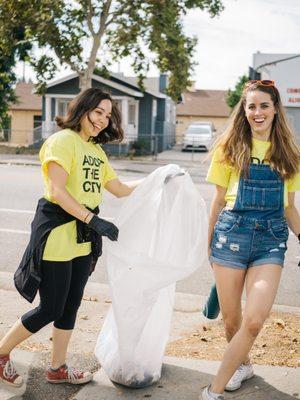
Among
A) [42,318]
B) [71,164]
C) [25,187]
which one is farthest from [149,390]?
[25,187]

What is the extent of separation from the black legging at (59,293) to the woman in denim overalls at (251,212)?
78cm

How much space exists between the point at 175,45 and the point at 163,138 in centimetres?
1265

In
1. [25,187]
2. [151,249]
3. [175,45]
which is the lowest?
[25,187]

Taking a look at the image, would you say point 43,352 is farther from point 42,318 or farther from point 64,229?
point 64,229

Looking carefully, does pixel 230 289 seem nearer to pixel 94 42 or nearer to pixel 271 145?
pixel 271 145

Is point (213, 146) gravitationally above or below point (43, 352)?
above

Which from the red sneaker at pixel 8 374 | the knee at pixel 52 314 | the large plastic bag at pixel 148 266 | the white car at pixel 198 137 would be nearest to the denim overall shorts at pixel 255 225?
the large plastic bag at pixel 148 266

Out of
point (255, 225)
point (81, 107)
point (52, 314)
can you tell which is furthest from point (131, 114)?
point (255, 225)

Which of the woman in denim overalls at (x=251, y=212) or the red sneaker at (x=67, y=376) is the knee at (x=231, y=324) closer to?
the woman in denim overalls at (x=251, y=212)

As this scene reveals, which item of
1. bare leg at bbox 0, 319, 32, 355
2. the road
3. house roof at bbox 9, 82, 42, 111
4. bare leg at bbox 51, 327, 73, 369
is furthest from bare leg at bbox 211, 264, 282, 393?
house roof at bbox 9, 82, 42, 111

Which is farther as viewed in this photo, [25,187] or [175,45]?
[175,45]

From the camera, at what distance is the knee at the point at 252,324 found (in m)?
2.79

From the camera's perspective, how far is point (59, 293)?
303cm

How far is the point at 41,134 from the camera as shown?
30.5 meters
